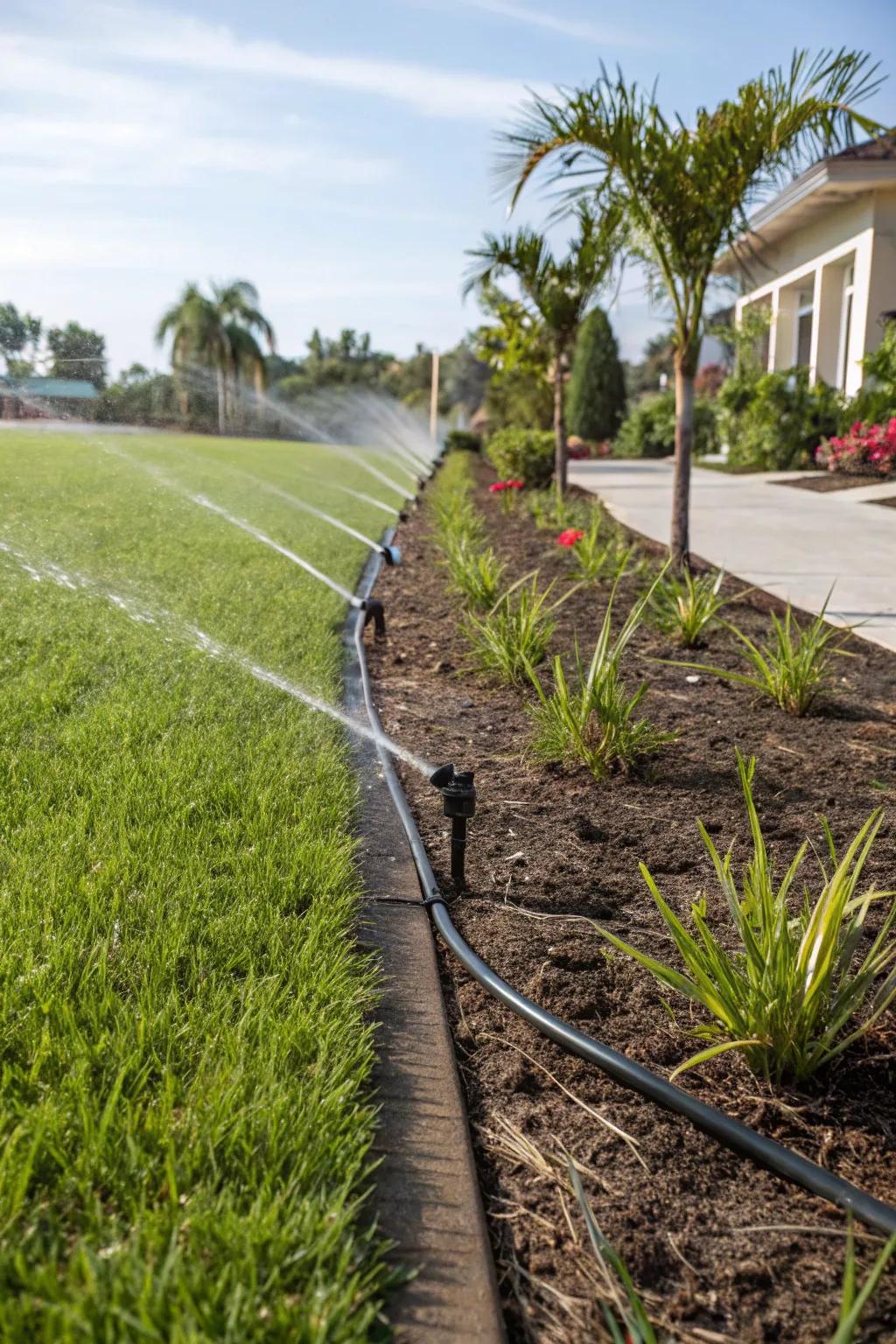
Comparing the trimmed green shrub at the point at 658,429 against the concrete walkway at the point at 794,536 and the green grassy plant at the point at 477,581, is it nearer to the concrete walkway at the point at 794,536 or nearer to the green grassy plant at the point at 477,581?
the concrete walkway at the point at 794,536

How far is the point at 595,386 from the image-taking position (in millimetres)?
29484

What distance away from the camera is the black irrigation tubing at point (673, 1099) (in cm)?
146

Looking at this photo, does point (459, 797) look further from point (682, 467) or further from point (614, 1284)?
point (682, 467)

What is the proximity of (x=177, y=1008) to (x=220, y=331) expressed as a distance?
136 ft

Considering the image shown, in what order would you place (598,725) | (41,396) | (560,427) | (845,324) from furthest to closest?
(845,324) < (560,427) < (41,396) < (598,725)

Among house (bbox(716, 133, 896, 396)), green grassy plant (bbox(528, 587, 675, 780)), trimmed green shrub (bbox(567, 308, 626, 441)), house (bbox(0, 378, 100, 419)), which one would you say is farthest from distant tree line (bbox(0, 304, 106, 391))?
trimmed green shrub (bbox(567, 308, 626, 441))

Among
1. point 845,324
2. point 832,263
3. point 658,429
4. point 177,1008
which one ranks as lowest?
point 177,1008

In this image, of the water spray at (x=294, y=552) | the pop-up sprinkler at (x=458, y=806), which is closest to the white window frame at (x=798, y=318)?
the water spray at (x=294, y=552)

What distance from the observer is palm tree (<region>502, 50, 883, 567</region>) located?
5.84 meters

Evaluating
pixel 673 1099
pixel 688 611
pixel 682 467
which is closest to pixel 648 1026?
pixel 673 1099

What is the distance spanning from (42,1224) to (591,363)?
3000cm

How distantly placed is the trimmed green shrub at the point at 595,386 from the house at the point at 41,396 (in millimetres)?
25044

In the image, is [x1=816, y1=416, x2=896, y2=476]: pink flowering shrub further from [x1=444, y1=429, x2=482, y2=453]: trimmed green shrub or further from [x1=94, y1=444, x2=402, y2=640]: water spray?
[x1=444, y1=429, x2=482, y2=453]: trimmed green shrub

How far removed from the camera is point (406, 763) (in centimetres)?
349
